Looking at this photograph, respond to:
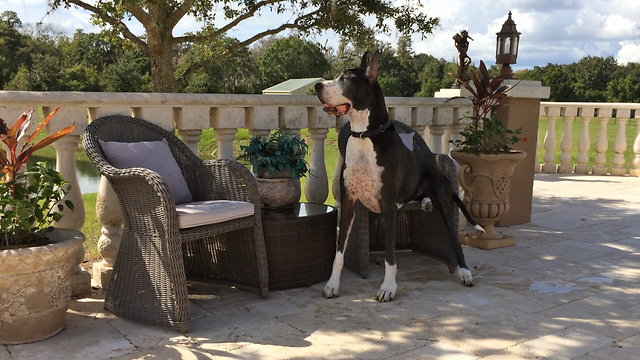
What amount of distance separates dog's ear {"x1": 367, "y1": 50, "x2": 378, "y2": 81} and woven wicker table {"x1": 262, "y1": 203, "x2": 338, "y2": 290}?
95 cm

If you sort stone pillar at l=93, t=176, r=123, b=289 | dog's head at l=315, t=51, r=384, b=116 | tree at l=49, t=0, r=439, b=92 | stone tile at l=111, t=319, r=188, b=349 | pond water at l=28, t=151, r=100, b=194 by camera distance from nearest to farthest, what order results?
stone tile at l=111, t=319, r=188, b=349 → dog's head at l=315, t=51, r=384, b=116 → stone pillar at l=93, t=176, r=123, b=289 → tree at l=49, t=0, r=439, b=92 → pond water at l=28, t=151, r=100, b=194

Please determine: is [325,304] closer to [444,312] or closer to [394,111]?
[444,312]

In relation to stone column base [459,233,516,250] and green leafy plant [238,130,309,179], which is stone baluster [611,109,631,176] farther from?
green leafy plant [238,130,309,179]

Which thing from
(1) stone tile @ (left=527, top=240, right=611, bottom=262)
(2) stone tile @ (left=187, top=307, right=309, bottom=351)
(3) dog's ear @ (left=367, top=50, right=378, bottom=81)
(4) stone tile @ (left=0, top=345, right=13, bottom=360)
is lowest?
(4) stone tile @ (left=0, top=345, right=13, bottom=360)

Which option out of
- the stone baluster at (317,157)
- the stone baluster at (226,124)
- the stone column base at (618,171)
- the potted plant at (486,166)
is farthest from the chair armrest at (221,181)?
the stone column base at (618,171)

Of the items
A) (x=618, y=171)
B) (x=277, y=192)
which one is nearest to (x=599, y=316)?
(x=277, y=192)

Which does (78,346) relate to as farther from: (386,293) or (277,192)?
(386,293)

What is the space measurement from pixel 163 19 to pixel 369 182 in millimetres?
5041

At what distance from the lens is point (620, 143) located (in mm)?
8930

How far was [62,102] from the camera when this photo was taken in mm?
3406

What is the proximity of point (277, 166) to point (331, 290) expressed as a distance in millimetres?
839

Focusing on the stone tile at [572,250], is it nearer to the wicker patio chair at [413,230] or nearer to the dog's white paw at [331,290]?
the wicker patio chair at [413,230]

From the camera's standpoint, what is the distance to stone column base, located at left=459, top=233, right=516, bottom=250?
4.86 m

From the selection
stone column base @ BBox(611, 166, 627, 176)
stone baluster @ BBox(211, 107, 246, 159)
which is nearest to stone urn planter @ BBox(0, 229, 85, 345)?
stone baluster @ BBox(211, 107, 246, 159)
